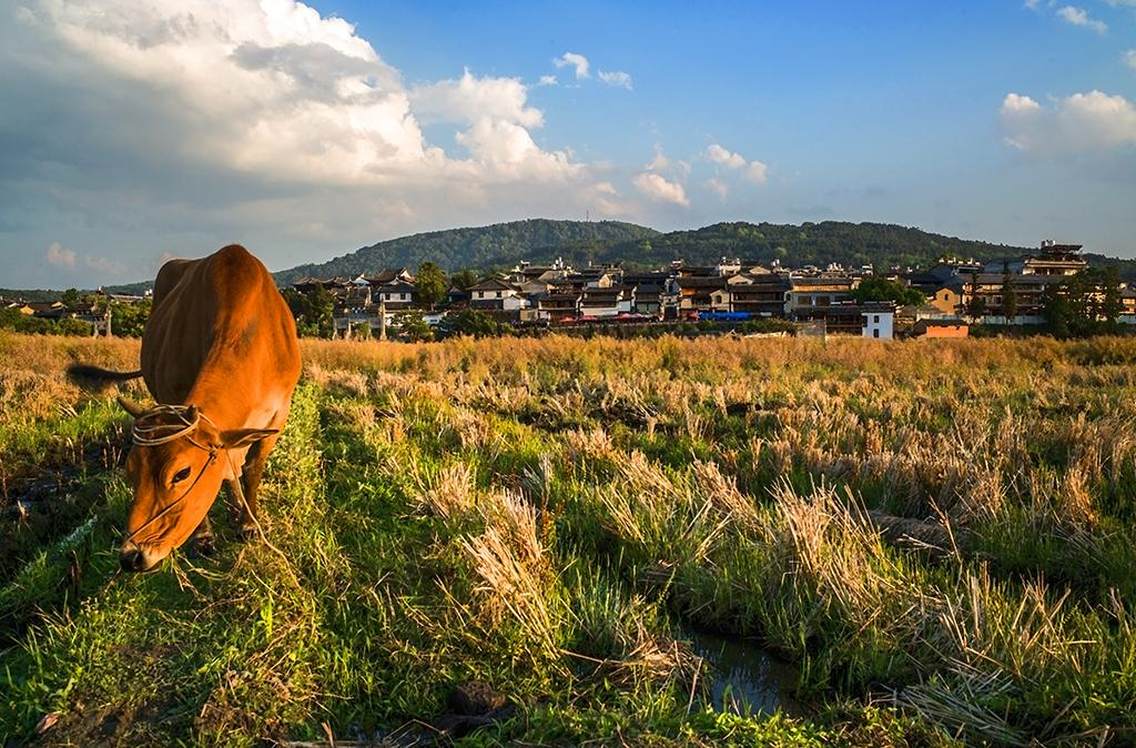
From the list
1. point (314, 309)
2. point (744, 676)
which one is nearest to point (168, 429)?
point (744, 676)

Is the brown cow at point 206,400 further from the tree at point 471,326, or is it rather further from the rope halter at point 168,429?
the tree at point 471,326

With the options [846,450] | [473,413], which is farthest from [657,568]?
[473,413]

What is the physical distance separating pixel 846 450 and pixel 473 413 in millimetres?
5171

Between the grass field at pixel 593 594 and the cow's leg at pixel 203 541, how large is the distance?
0.10 metres

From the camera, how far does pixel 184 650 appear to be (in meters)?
3.42

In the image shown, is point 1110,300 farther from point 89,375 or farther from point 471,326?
point 89,375

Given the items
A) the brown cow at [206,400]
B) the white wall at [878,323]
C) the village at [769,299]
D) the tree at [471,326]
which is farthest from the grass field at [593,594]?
Answer: the white wall at [878,323]

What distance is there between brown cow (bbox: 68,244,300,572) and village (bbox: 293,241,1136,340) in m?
56.7

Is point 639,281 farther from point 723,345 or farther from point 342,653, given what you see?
point 342,653

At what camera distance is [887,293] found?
78.5 m

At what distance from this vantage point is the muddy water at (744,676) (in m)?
3.44

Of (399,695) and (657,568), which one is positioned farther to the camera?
(657,568)

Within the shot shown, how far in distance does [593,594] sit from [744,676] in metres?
0.93

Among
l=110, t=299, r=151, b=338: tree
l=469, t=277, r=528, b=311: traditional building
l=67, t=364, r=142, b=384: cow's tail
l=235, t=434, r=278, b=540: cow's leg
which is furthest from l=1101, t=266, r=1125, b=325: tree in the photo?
l=110, t=299, r=151, b=338: tree
